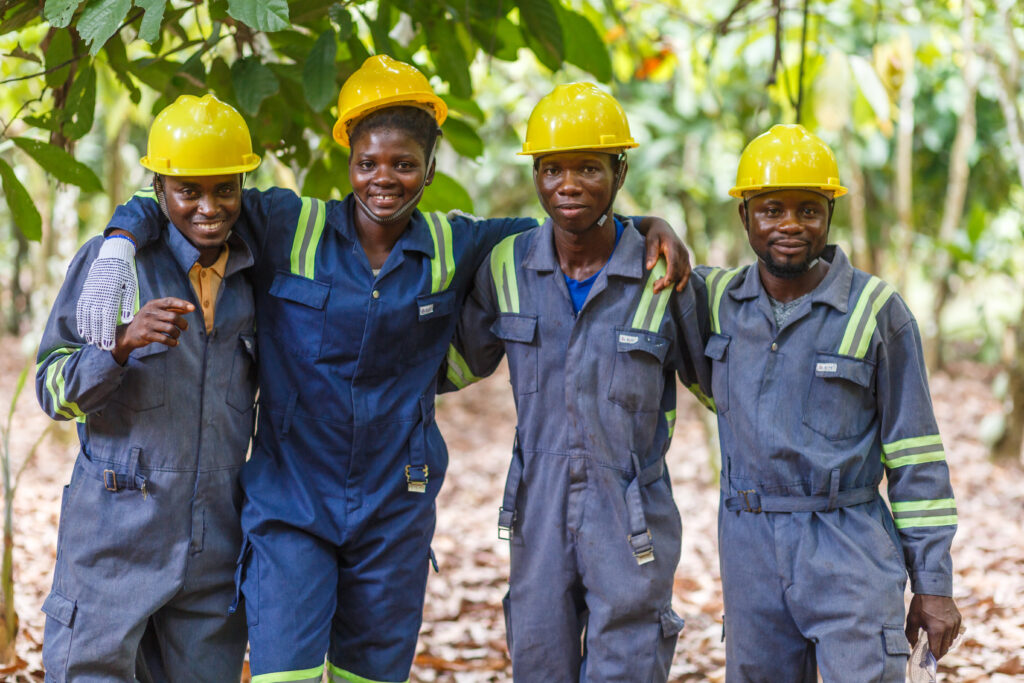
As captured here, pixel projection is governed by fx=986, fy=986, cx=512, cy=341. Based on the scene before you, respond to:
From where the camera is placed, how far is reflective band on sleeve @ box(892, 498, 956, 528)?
2432 mm

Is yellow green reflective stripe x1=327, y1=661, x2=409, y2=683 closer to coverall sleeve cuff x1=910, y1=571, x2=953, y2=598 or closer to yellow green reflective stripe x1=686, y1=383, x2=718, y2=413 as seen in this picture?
yellow green reflective stripe x1=686, y1=383, x2=718, y2=413

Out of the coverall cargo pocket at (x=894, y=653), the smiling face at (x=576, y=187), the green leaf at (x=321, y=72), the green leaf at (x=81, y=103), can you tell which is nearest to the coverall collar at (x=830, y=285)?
the smiling face at (x=576, y=187)

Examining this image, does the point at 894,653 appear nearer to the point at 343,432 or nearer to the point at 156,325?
the point at 343,432

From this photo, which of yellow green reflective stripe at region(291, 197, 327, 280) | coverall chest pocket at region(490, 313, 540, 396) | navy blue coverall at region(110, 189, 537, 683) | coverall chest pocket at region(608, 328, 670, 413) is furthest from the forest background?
coverall chest pocket at region(608, 328, 670, 413)

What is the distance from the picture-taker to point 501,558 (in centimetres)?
525

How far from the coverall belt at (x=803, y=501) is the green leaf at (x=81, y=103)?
2.01 meters

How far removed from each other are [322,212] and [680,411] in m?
7.57

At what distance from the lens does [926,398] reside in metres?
2.45

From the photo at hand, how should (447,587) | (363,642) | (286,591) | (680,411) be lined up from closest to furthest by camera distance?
(286,591) < (363,642) < (447,587) < (680,411)

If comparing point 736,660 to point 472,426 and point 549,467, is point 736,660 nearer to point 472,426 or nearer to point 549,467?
point 549,467

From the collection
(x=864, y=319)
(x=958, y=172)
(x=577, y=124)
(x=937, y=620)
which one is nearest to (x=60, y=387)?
(x=577, y=124)

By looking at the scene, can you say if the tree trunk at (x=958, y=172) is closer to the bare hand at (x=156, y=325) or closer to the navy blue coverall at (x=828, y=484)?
the navy blue coverall at (x=828, y=484)

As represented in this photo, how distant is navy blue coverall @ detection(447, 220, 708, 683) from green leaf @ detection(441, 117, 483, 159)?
2.21 feet

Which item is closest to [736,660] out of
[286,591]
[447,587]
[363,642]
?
[363,642]
